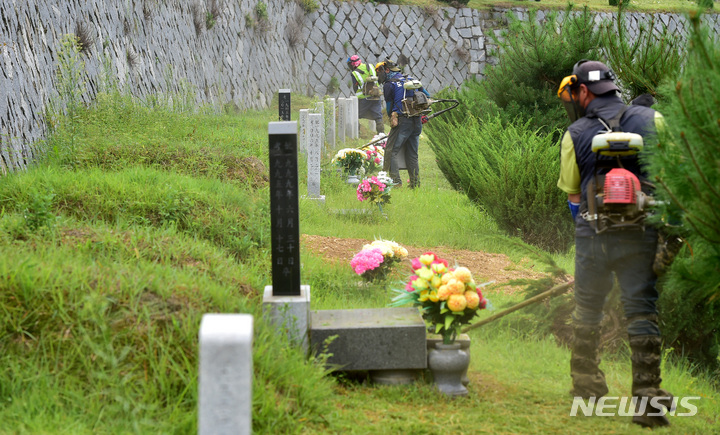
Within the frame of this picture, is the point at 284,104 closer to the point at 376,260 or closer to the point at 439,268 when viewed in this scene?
the point at 376,260

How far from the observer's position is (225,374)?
2.24 meters

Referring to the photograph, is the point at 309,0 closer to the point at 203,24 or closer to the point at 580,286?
the point at 203,24

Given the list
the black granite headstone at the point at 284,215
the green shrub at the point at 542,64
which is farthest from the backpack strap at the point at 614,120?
the green shrub at the point at 542,64

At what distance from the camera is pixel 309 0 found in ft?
92.0

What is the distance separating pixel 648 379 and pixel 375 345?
1.56 m

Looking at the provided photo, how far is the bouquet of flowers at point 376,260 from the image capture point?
6258mm

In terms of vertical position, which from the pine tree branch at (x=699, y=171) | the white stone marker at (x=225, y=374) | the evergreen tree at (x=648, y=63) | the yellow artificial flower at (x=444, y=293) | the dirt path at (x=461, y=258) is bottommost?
the dirt path at (x=461, y=258)

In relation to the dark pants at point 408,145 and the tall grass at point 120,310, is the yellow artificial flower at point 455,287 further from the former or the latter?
the dark pants at point 408,145

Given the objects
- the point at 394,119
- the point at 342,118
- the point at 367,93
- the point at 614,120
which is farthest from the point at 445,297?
the point at 367,93

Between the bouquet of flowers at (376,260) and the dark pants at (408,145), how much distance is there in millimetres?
6005

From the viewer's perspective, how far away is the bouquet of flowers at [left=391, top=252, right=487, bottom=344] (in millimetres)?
4320

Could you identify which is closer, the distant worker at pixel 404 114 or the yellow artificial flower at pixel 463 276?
the yellow artificial flower at pixel 463 276

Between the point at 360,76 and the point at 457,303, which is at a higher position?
the point at 360,76

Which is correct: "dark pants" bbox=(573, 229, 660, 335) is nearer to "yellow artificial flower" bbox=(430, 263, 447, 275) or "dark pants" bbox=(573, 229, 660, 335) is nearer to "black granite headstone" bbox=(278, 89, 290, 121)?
"yellow artificial flower" bbox=(430, 263, 447, 275)
